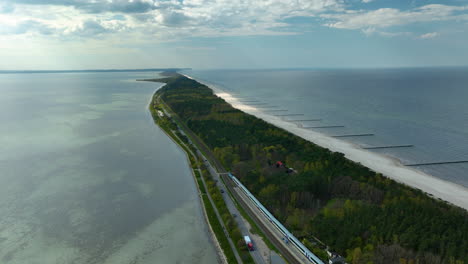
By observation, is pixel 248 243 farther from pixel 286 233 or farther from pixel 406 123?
pixel 406 123

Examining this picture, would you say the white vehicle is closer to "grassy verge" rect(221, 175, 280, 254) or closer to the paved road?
the paved road

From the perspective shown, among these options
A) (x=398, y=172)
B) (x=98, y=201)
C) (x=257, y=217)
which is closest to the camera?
(x=257, y=217)

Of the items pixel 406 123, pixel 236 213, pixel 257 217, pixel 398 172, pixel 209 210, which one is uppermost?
pixel 406 123

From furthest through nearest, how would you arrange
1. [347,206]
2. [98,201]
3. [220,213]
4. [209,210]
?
[98,201] → [209,210] → [220,213] → [347,206]

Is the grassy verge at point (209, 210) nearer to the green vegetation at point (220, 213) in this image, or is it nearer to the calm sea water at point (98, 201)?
the green vegetation at point (220, 213)

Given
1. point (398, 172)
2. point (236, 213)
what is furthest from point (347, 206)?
point (398, 172)

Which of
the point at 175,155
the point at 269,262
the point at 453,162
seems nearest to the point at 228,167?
the point at 175,155

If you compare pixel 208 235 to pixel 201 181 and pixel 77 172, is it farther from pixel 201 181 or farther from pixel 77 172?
pixel 77 172
